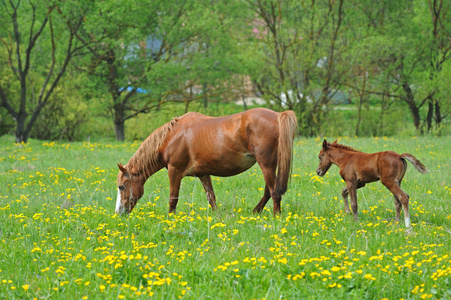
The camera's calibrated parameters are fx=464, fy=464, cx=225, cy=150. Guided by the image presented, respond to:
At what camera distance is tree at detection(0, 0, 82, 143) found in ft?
65.4

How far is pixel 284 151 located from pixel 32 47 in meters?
19.3

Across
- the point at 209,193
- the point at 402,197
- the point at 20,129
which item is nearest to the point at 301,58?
the point at 20,129

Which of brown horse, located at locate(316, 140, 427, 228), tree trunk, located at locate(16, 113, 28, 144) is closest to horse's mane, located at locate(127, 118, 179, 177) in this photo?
brown horse, located at locate(316, 140, 427, 228)

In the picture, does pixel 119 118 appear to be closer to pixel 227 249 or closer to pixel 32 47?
pixel 32 47

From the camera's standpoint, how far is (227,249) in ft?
17.3

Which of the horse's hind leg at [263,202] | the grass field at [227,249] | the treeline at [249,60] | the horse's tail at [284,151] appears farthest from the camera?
the treeline at [249,60]

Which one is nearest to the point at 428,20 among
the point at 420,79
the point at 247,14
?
the point at 420,79

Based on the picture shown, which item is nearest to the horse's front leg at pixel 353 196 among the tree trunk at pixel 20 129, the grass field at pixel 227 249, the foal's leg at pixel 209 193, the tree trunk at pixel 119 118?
the grass field at pixel 227 249

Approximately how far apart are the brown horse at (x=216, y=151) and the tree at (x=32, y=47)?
14.1m

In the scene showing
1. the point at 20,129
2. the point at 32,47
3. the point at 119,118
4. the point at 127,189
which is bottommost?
the point at 127,189

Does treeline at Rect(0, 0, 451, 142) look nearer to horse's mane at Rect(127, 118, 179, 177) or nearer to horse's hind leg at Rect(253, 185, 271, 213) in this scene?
horse's mane at Rect(127, 118, 179, 177)

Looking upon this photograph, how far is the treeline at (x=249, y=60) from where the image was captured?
22234mm

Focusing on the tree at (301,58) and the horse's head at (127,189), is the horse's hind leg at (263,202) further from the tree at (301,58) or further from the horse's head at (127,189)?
the tree at (301,58)

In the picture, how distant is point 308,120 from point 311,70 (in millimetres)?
2502
